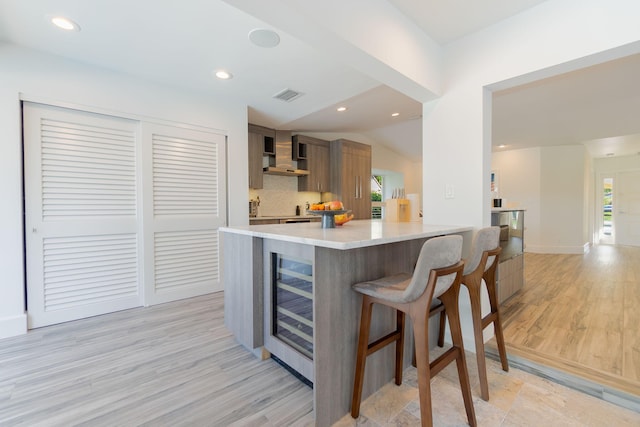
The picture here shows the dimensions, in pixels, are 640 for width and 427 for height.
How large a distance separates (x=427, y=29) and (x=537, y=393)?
263 centimetres

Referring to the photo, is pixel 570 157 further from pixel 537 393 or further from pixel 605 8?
pixel 537 393

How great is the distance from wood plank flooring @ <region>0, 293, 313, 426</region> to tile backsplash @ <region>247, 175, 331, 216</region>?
2.65 m

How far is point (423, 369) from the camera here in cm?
126

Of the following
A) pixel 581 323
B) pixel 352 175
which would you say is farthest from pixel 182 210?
Result: pixel 581 323

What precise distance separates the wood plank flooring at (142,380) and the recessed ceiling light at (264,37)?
2.51 metres

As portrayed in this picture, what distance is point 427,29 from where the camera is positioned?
219 centimetres

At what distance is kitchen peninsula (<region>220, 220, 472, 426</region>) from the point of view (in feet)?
4.63

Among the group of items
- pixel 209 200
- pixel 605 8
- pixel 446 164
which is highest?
pixel 605 8

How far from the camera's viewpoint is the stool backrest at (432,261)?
1236mm

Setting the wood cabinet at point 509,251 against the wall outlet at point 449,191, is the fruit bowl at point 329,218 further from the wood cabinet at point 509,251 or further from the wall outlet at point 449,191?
the wood cabinet at point 509,251

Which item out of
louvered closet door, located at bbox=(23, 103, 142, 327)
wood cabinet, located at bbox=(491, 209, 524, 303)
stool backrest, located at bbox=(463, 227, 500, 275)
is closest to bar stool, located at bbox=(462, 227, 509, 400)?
stool backrest, located at bbox=(463, 227, 500, 275)

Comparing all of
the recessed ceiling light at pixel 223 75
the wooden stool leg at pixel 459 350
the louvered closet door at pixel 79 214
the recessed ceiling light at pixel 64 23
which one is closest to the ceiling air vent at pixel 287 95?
the recessed ceiling light at pixel 223 75

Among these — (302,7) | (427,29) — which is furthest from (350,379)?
(427,29)

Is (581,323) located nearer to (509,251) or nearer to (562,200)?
(509,251)
